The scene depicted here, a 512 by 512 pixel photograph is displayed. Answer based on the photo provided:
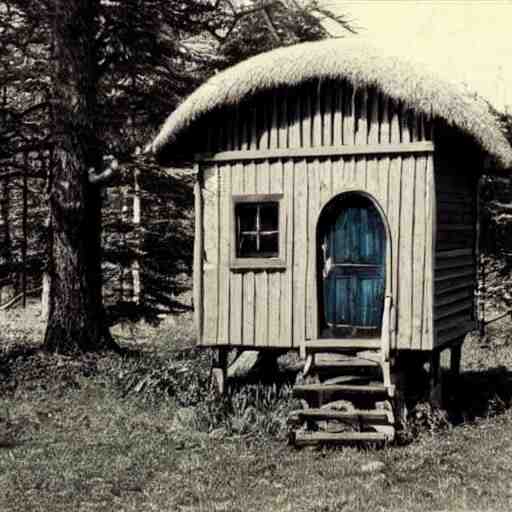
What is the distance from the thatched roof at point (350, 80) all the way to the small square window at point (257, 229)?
1.51 meters

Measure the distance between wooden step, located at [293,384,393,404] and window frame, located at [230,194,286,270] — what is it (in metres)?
1.94

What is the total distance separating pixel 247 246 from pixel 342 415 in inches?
123

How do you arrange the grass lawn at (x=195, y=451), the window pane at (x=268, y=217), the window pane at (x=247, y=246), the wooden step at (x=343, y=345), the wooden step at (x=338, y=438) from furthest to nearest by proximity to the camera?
the window pane at (x=247, y=246) → the window pane at (x=268, y=217) → the wooden step at (x=343, y=345) → the wooden step at (x=338, y=438) → the grass lawn at (x=195, y=451)

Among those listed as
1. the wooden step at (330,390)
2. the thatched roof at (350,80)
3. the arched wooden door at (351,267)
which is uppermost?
the thatched roof at (350,80)

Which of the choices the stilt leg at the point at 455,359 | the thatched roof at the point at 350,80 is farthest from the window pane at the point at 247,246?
the stilt leg at the point at 455,359

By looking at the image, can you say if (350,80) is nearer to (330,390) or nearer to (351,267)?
(351,267)

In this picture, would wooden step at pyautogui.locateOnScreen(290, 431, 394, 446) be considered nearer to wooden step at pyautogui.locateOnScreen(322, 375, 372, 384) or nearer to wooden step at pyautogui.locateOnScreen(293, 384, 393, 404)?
wooden step at pyautogui.locateOnScreen(293, 384, 393, 404)

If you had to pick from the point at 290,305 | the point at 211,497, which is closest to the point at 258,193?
the point at 290,305

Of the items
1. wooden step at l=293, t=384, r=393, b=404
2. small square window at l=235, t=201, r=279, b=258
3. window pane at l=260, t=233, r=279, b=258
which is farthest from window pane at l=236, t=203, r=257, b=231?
wooden step at l=293, t=384, r=393, b=404

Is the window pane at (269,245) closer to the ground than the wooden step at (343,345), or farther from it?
farther from it

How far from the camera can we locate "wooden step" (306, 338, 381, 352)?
483 inches

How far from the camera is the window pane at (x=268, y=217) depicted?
13.1 metres

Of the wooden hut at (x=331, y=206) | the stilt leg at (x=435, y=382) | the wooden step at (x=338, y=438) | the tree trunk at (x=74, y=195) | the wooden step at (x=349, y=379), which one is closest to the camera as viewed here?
the wooden step at (x=338, y=438)

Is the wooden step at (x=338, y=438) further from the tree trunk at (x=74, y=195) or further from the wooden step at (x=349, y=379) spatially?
the tree trunk at (x=74, y=195)
